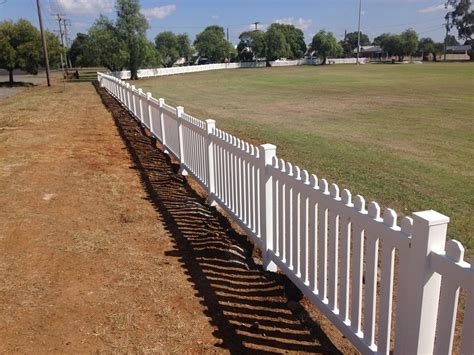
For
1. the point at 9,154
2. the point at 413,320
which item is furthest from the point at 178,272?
the point at 9,154

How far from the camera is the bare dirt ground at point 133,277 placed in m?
3.35

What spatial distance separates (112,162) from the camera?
30.0 ft

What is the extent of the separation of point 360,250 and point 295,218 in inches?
38.9

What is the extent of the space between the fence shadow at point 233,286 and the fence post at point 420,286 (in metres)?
0.89

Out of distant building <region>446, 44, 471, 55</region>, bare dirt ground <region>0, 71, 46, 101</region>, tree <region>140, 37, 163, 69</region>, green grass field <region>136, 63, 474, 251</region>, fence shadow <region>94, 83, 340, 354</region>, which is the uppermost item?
distant building <region>446, 44, 471, 55</region>

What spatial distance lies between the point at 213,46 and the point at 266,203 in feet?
373

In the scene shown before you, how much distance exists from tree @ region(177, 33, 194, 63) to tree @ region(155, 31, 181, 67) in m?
3.03

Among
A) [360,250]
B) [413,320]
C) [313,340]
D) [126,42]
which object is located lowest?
[313,340]

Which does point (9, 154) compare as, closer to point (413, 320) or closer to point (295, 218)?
point (295, 218)

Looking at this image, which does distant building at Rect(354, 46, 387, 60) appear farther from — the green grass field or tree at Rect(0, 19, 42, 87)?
the green grass field

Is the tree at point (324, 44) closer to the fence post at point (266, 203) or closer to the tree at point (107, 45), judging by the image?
the tree at point (107, 45)

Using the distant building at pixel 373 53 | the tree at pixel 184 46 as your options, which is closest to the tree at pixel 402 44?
the distant building at pixel 373 53

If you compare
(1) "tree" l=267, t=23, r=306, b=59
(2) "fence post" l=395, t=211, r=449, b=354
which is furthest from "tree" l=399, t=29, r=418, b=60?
(2) "fence post" l=395, t=211, r=449, b=354

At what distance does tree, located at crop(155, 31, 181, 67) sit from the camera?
361 ft
